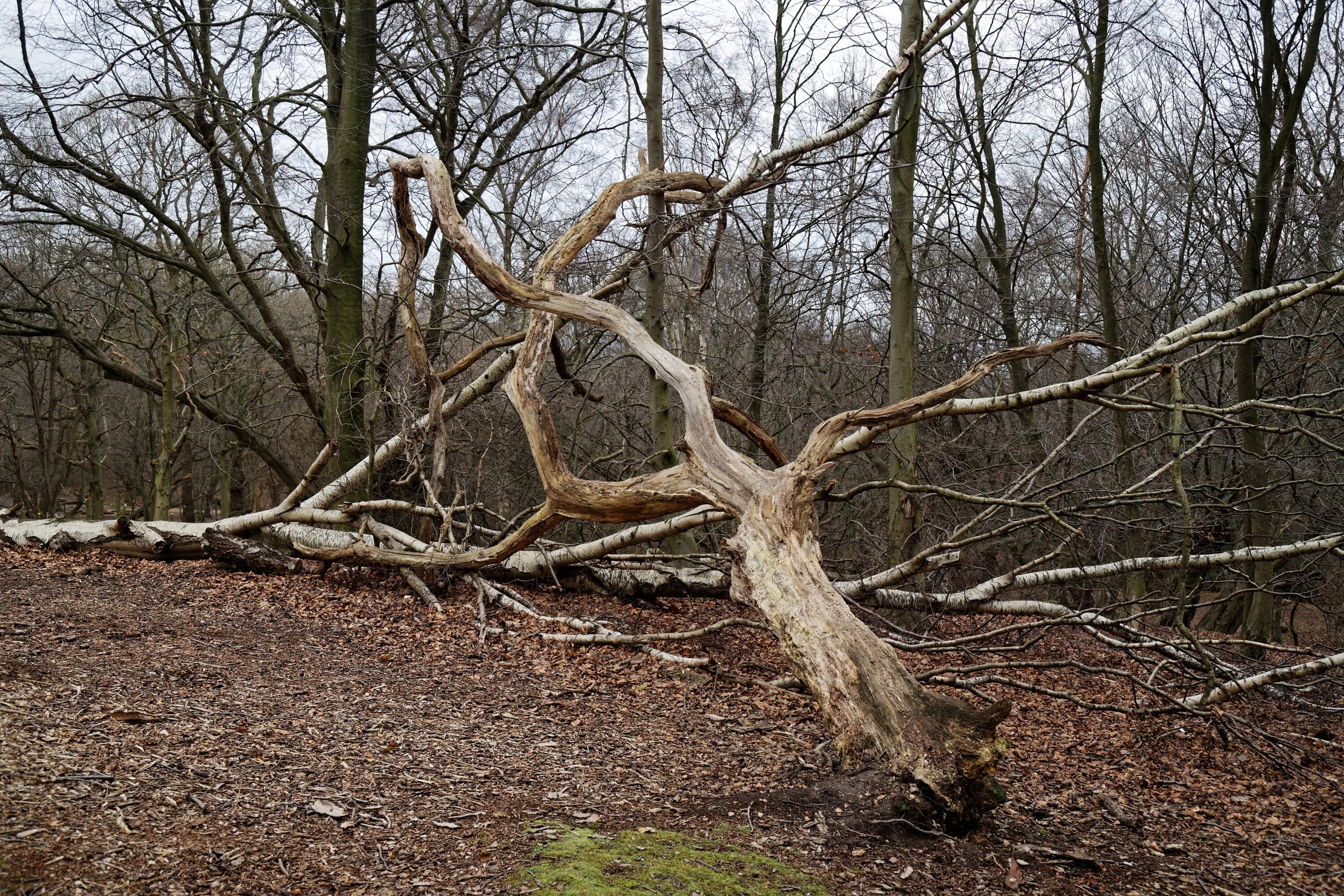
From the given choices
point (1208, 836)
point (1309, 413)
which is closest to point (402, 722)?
point (1208, 836)

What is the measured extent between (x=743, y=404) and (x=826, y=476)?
150cm

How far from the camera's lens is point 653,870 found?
2.66 m

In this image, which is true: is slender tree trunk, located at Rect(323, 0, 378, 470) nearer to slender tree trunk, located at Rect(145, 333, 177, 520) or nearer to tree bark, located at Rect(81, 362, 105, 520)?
slender tree trunk, located at Rect(145, 333, 177, 520)

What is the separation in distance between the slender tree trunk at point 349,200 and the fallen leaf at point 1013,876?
24.2ft

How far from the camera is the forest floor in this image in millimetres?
2645

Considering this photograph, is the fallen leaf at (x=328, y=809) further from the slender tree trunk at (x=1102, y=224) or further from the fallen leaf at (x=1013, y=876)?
the slender tree trunk at (x=1102, y=224)

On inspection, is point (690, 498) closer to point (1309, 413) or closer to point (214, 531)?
point (1309, 413)

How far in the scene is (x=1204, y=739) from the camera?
511cm

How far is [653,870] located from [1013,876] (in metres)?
1.22

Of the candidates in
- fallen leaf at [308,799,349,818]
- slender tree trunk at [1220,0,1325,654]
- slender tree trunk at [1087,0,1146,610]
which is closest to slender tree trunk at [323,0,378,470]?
fallen leaf at [308,799,349,818]

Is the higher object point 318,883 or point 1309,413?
point 1309,413

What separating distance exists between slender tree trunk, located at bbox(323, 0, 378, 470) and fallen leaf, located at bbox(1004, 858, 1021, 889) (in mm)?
7383

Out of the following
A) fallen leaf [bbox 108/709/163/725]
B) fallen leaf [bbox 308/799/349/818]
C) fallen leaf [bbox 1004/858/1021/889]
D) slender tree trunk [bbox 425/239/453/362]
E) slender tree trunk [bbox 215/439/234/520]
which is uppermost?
slender tree trunk [bbox 425/239/453/362]

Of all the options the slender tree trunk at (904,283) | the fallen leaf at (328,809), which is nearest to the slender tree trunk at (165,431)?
the slender tree trunk at (904,283)
